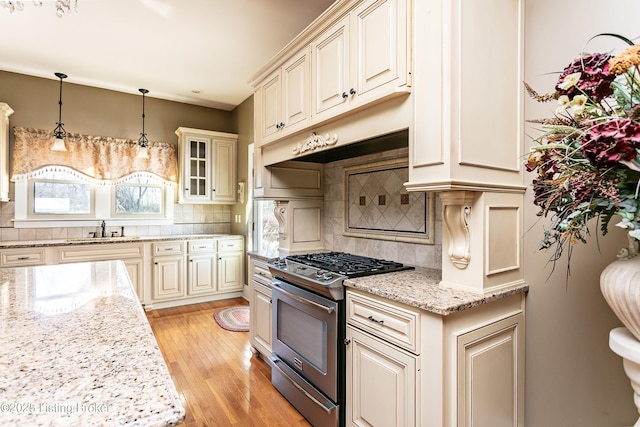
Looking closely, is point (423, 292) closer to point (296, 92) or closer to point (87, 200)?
point (296, 92)

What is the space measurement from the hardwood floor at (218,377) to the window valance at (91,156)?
6.53 feet

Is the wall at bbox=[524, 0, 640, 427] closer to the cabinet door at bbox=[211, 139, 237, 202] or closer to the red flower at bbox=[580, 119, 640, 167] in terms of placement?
the red flower at bbox=[580, 119, 640, 167]

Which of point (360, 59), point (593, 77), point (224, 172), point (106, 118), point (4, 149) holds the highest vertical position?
point (106, 118)

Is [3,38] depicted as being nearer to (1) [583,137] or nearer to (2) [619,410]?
(1) [583,137]

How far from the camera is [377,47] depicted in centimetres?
172

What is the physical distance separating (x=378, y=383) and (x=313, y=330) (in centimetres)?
54

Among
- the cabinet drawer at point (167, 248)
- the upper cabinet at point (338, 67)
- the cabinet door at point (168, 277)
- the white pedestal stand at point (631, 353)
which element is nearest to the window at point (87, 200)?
the cabinet drawer at point (167, 248)

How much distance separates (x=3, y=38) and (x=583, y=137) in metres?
4.48

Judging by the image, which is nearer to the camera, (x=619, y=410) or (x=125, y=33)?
(x=619, y=410)

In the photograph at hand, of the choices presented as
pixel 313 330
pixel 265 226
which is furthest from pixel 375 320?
pixel 265 226

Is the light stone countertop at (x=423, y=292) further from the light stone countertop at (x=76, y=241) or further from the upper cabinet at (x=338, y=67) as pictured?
the light stone countertop at (x=76, y=241)

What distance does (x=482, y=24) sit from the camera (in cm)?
153

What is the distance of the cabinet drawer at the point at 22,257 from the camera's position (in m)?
3.43

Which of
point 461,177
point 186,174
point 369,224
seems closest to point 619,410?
point 461,177
